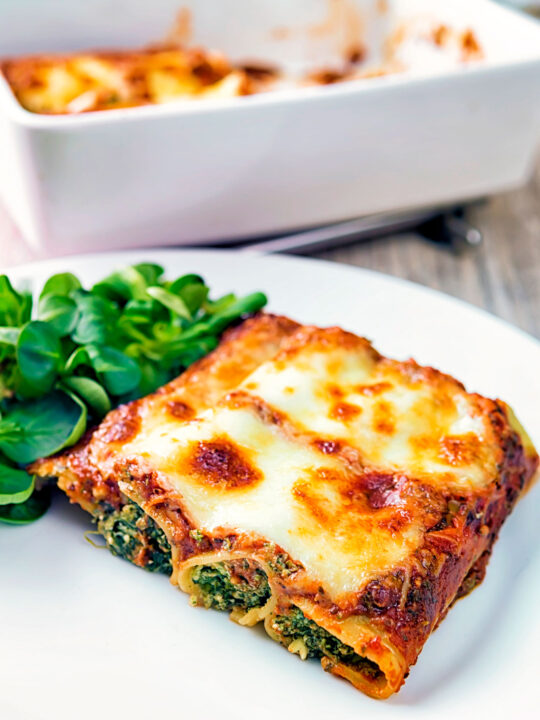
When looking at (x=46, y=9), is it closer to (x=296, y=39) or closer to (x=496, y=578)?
(x=296, y=39)

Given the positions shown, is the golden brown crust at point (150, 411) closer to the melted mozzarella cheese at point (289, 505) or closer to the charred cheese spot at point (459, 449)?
the melted mozzarella cheese at point (289, 505)

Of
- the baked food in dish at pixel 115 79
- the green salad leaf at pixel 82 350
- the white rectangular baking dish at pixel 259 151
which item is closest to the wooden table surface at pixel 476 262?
the white rectangular baking dish at pixel 259 151

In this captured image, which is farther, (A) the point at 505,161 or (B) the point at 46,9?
(B) the point at 46,9


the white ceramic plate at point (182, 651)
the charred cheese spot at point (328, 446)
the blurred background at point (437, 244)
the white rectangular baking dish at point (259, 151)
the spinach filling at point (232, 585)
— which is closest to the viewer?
the white ceramic plate at point (182, 651)

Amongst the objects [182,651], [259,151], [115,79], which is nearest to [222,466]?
[182,651]

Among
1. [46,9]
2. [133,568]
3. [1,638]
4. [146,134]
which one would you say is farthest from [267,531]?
[46,9]

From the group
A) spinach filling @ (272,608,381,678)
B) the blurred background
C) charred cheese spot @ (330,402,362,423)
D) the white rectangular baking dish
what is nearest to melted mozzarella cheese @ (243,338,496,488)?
charred cheese spot @ (330,402,362,423)
